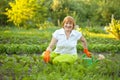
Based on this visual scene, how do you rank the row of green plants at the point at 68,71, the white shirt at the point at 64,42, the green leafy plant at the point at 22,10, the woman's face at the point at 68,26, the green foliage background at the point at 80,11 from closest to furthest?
the row of green plants at the point at 68,71, the woman's face at the point at 68,26, the white shirt at the point at 64,42, the green leafy plant at the point at 22,10, the green foliage background at the point at 80,11

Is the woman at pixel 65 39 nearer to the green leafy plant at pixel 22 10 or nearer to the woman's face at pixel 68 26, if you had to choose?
the woman's face at pixel 68 26

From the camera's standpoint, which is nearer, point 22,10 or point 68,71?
point 68,71

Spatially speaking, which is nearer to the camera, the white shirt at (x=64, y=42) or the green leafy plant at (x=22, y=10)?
the white shirt at (x=64, y=42)

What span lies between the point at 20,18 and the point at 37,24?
1808mm

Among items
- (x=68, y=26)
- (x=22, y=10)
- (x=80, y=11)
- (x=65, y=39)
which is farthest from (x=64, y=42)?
(x=80, y=11)

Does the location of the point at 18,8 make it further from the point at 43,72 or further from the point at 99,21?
the point at 43,72

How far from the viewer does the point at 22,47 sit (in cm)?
966

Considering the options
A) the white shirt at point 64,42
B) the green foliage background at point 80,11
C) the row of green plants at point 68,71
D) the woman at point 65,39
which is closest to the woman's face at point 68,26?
the woman at point 65,39

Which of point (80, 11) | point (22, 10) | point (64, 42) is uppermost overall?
point (64, 42)

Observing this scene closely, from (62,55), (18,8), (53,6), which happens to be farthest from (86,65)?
(53,6)

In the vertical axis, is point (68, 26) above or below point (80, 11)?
above

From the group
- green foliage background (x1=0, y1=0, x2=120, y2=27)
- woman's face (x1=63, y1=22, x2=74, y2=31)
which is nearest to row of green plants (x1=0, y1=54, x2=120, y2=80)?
woman's face (x1=63, y1=22, x2=74, y2=31)

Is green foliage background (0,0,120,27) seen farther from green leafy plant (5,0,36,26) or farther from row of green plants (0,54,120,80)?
row of green plants (0,54,120,80)

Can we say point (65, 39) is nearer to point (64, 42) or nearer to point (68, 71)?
point (64, 42)
